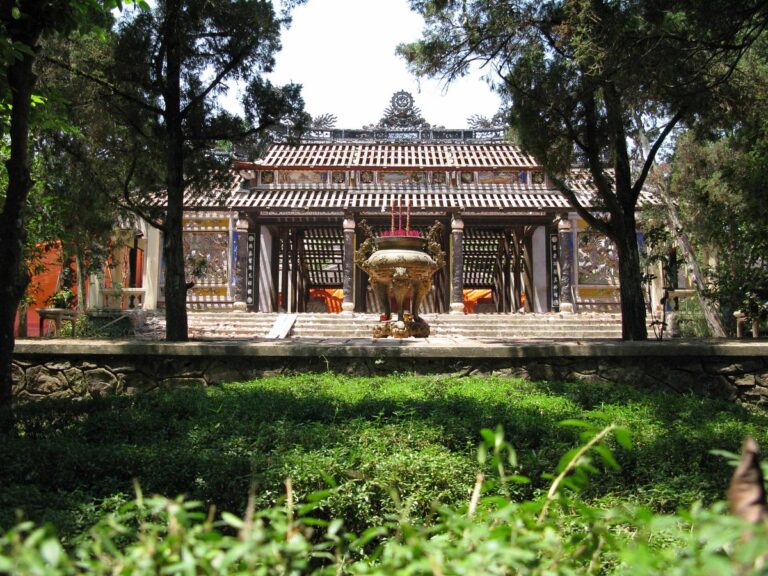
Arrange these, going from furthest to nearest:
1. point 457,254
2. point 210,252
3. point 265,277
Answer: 1. point 265,277
2. point 210,252
3. point 457,254

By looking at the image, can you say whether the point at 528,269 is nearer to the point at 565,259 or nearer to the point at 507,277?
the point at 565,259

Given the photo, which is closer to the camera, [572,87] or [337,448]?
[337,448]

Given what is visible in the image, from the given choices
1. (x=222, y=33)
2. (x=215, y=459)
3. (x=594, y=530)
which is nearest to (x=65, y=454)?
(x=215, y=459)

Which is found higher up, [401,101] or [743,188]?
[401,101]

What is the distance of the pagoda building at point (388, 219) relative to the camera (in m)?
14.3

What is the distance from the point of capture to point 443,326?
1193 cm

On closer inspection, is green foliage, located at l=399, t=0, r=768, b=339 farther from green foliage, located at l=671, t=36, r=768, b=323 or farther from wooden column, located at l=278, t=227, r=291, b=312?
wooden column, located at l=278, t=227, r=291, b=312

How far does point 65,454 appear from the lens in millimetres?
2893

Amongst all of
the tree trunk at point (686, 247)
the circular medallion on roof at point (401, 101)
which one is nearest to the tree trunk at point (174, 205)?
the tree trunk at point (686, 247)

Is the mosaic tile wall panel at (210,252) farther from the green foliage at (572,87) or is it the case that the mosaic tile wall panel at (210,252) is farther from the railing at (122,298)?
the green foliage at (572,87)

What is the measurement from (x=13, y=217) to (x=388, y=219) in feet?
37.4

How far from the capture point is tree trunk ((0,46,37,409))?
3.82 m

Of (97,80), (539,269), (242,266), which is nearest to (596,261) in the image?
(539,269)

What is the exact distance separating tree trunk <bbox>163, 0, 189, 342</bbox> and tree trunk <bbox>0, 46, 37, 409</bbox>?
8.18 feet
